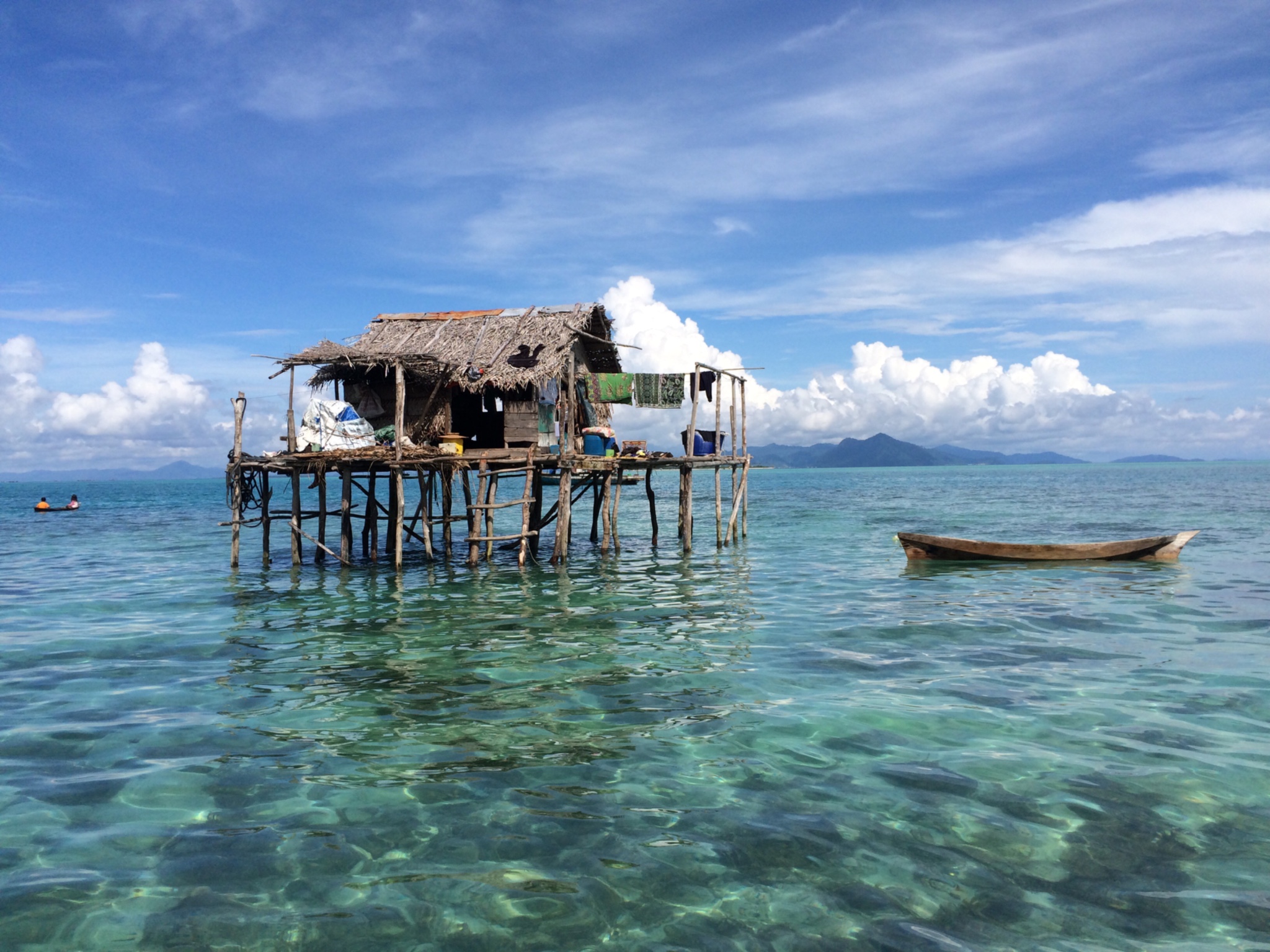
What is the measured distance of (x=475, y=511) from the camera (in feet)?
65.1

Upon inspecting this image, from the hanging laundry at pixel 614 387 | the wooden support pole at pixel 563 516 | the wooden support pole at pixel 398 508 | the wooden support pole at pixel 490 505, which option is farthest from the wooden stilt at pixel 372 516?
the hanging laundry at pixel 614 387

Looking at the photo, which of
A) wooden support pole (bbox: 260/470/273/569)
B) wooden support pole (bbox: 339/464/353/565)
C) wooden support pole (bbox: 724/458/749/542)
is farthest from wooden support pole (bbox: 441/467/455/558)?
wooden support pole (bbox: 724/458/749/542)

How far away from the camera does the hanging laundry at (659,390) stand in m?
21.4

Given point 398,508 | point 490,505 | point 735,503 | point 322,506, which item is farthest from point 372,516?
point 735,503

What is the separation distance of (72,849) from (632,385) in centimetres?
1689

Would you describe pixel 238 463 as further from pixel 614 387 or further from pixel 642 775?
pixel 642 775

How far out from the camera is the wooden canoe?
19.3 metres

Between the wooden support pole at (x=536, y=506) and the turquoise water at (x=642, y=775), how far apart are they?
19.2 feet

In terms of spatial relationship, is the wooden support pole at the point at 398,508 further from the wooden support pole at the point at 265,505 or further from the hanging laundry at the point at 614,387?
the hanging laundry at the point at 614,387

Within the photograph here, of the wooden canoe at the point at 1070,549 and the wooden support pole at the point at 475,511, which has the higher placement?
the wooden support pole at the point at 475,511

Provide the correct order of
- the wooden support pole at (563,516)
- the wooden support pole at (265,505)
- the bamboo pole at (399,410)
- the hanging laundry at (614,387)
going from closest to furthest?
the bamboo pole at (399,410) < the wooden support pole at (563,516) < the wooden support pole at (265,505) < the hanging laundry at (614,387)

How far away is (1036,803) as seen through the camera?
20.6 feet

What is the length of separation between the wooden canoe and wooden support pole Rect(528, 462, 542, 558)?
8.62 m

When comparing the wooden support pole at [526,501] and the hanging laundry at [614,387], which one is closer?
the wooden support pole at [526,501]
